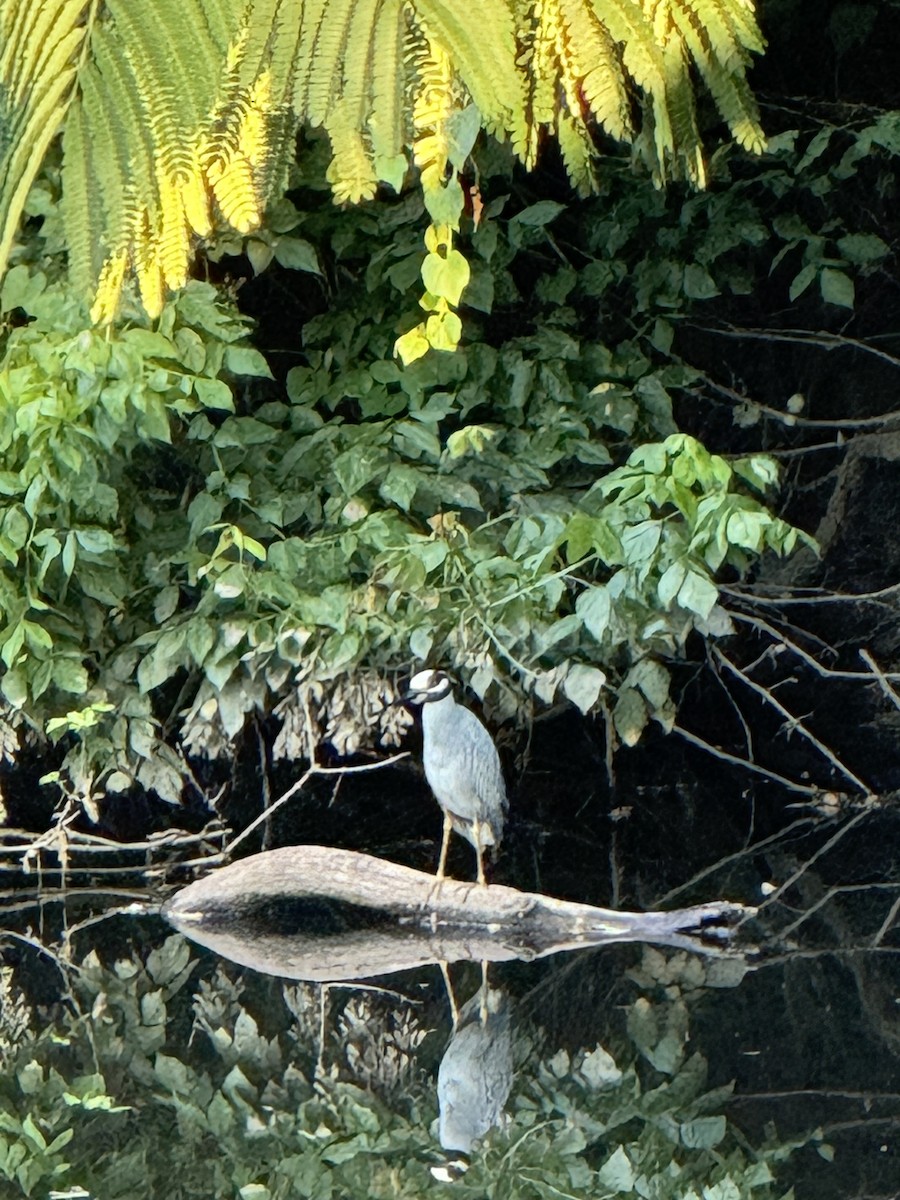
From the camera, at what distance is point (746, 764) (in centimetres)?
328

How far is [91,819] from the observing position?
115 inches

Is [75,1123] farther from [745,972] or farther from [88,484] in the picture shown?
[88,484]

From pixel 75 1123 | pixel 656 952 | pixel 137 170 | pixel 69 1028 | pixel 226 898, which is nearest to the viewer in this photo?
pixel 137 170

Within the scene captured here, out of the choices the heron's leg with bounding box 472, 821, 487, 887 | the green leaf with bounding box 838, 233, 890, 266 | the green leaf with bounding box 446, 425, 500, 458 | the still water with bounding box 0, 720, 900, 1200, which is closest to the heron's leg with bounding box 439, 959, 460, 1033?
the still water with bounding box 0, 720, 900, 1200

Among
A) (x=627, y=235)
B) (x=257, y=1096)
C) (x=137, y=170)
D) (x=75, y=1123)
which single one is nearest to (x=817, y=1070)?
(x=257, y=1096)

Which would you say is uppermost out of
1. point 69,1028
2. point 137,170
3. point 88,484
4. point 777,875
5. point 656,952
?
point 137,170

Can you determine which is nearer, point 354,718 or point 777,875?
point 777,875

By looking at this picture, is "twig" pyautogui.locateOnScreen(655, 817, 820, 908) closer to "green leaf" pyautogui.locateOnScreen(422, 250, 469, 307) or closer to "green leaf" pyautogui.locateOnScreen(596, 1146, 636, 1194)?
"green leaf" pyautogui.locateOnScreen(596, 1146, 636, 1194)

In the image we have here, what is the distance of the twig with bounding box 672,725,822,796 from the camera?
126 inches

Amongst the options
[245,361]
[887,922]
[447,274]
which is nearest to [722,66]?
[447,274]

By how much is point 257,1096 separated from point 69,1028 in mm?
373

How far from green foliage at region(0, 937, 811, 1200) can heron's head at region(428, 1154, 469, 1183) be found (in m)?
0.01

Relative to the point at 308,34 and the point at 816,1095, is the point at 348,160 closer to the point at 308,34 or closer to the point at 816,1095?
the point at 308,34

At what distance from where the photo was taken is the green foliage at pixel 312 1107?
1.59 meters
